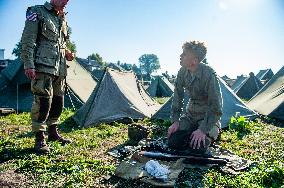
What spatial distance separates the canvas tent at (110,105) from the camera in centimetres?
911

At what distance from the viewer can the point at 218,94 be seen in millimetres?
5262

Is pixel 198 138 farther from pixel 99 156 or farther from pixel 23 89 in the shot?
pixel 23 89

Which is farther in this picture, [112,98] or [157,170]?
[112,98]

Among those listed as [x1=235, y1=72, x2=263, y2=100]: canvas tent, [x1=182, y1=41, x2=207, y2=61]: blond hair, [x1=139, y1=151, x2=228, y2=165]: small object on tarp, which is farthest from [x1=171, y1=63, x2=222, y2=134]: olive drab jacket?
[x1=235, y1=72, x2=263, y2=100]: canvas tent

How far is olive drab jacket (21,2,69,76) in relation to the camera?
18.4 ft

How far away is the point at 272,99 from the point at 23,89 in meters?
9.18

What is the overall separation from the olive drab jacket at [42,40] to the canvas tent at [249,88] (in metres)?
16.4

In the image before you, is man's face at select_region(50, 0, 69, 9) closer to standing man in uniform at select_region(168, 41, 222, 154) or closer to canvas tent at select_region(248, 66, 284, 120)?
standing man in uniform at select_region(168, 41, 222, 154)

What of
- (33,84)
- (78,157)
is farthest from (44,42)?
(78,157)

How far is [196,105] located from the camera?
18.8 ft

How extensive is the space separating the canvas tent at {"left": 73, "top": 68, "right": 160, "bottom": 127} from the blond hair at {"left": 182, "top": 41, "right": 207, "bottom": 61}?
439 cm

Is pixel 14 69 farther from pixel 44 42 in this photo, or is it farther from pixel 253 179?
pixel 253 179

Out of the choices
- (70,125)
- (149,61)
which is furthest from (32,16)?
(149,61)

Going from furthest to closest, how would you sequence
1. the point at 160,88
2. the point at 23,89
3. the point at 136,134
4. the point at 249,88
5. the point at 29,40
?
1. the point at 160,88
2. the point at 249,88
3. the point at 23,89
4. the point at 136,134
5. the point at 29,40
